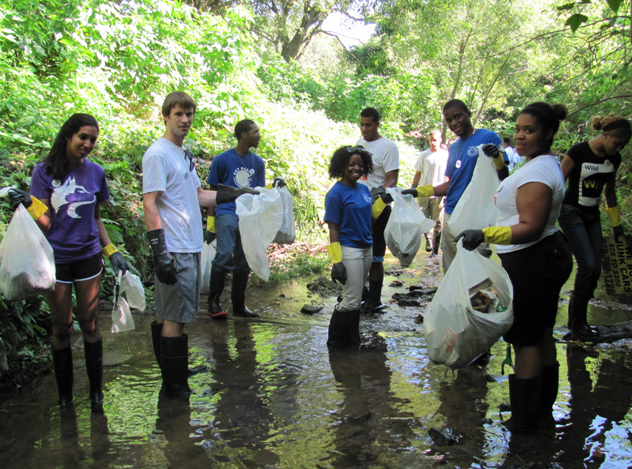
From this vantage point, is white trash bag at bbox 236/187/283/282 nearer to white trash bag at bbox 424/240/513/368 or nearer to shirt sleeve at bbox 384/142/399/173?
shirt sleeve at bbox 384/142/399/173

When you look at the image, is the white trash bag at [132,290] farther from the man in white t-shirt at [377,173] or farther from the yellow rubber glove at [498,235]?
the man in white t-shirt at [377,173]

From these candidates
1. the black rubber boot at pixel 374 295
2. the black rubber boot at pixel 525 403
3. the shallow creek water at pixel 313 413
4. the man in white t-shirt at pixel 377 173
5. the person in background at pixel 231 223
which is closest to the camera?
the shallow creek water at pixel 313 413

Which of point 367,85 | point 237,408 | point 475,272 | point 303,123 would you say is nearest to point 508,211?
point 475,272

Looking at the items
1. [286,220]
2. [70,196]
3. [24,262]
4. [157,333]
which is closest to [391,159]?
[286,220]

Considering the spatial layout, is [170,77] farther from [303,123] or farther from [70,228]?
[70,228]

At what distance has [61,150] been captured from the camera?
2824 mm

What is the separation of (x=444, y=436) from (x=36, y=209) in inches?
99.5

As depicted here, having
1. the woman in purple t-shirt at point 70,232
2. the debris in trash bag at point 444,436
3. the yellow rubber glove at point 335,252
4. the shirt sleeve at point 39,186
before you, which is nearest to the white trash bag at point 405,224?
the yellow rubber glove at point 335,252

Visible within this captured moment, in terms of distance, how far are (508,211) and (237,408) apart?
196 cm

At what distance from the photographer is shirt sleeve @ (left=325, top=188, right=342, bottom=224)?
3801mm

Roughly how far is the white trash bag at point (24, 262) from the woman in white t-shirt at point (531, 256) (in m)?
2.26

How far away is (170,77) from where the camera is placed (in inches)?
331

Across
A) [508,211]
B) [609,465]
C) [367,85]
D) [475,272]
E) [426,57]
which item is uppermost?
[426,57]

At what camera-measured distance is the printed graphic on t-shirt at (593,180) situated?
395cm
